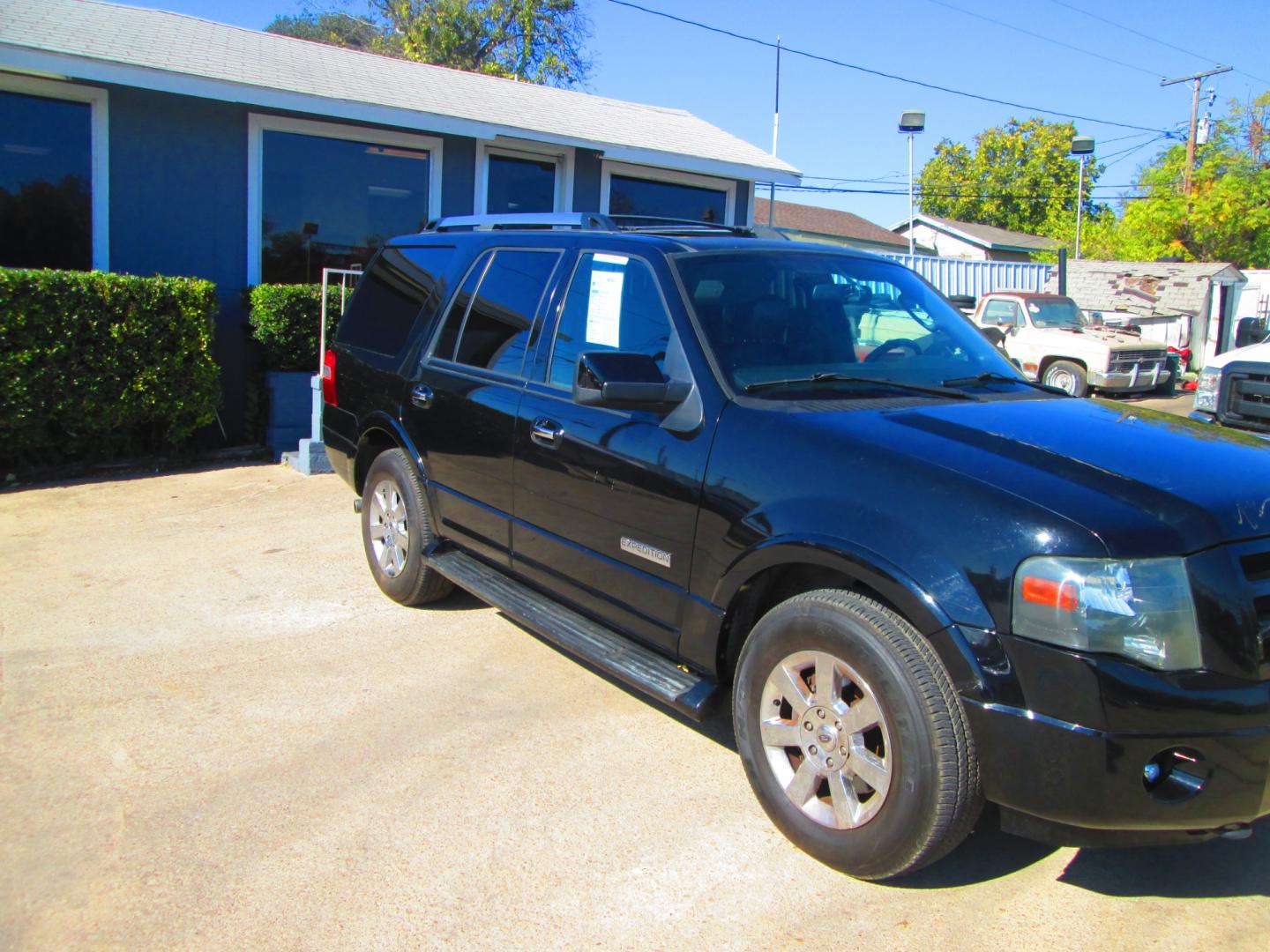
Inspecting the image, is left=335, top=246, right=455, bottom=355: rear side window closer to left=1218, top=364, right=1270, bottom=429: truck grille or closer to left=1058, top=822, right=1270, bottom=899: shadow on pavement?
left=1058, top=822, right=1270, bottom=899: shadow on pavement

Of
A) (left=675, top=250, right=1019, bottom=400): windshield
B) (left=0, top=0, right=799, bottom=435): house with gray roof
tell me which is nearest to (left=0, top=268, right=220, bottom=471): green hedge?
(left=0, top=0, right=799, bottom=435): house with gray roof

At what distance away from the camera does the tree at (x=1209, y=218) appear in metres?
32.5

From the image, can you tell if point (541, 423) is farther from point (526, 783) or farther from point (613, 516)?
point (526, 783)

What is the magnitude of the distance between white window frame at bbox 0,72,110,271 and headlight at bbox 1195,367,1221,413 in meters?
10.2

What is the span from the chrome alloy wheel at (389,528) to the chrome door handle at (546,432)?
1.37 metres

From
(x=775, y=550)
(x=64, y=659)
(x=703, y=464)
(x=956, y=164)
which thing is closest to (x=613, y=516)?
(x=703, y=464)

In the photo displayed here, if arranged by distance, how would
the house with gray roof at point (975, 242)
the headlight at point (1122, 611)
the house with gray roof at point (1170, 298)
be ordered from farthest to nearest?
the house with gray roof at point (975, 242) → the house with gray roof at point (1170, 298) → the headlight at point (1122, 611)

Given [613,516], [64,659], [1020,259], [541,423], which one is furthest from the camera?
[1020,259]

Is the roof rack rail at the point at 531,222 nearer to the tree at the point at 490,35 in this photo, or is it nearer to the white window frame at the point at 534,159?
the white window frame at the point at 534,159

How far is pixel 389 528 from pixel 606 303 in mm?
2116

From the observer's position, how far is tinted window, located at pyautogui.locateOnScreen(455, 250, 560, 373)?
4.47 metres

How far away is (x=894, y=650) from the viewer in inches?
108

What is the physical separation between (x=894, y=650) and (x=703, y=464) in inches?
37.9

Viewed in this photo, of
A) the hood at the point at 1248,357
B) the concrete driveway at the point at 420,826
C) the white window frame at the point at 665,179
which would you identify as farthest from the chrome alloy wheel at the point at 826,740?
the white window frame at the point at 665,179
